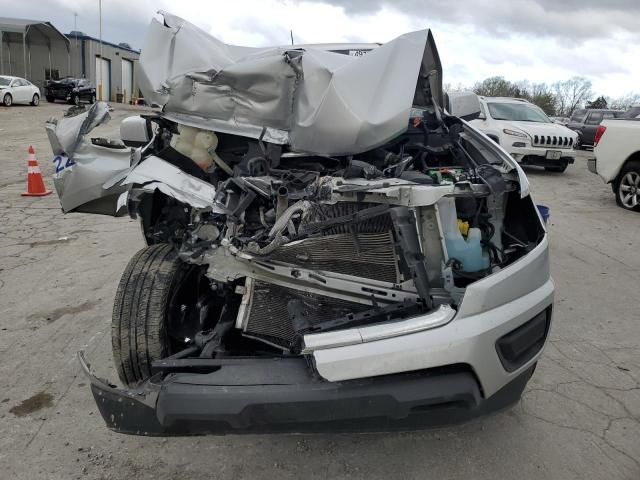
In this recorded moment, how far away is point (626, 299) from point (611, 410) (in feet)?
6.77

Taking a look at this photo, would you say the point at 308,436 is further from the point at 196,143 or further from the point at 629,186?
the point at 629,186

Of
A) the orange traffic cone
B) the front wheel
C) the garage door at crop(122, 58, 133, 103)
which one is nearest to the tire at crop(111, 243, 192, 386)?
the front wheel

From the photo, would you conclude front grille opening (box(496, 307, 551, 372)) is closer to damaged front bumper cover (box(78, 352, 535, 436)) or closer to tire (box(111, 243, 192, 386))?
damaged front bumper cover (box(78, 352, 535, 436))

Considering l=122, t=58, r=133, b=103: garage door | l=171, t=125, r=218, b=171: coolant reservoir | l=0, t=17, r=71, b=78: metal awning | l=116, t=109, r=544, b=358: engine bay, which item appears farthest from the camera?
l=122, t=58, r=133, b=103: garage door

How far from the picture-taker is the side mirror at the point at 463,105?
3.88 metres

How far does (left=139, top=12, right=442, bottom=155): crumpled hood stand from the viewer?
2617 mm

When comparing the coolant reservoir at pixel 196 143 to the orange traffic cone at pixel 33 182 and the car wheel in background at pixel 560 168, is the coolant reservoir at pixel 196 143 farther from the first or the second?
the car wheel in background at pixel 560 168

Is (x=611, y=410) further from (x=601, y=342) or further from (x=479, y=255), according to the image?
(x=479, y=255)

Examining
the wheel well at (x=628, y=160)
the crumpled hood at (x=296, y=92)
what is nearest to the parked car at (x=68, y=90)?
the wheel well at (x=628, y=160)

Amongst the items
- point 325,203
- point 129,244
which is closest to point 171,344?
point 325,203

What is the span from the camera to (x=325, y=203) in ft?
7.55

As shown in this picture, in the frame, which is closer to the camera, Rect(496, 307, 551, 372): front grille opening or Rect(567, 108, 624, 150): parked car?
Rect(496, 307, 551, 372): front grille opening

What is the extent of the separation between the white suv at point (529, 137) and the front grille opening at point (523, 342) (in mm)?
9727

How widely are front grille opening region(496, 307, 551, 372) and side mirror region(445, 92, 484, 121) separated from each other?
1954mm
